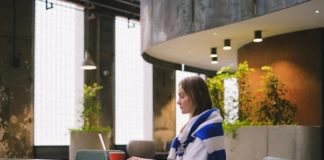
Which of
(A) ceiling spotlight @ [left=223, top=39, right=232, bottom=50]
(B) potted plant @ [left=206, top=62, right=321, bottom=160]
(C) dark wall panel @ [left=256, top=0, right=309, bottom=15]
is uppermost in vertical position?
(C) dark wall panel @ [left=256, top=0, right=309, bottom=15]

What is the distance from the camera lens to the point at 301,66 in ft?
33.8

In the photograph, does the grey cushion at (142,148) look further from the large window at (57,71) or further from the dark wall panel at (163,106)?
the dark wall panel at (163,106)

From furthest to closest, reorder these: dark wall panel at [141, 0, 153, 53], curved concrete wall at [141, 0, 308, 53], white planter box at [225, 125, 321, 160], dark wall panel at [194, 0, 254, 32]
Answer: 1. dark wall panel at [141, 0, 153, 53]
2. white planter box at [225, 125, 321, 160]
3. dark wall panel at [194, 0, 254, 32]
4. curved concrete wall at [141, 0, 308, 53]

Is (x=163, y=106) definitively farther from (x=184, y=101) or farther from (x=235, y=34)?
(x=184, y=101)

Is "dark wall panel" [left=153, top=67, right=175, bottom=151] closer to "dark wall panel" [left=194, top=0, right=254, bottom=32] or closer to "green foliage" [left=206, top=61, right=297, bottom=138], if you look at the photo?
"green foliage" [left=206, top=61, right=297, bottom=138]

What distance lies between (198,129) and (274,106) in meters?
7.75

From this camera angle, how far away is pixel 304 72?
10289mm

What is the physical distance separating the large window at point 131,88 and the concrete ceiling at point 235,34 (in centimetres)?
264

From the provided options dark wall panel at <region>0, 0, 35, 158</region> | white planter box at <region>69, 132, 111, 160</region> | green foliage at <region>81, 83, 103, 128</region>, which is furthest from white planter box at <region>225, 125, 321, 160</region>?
dark wall panel at <region>0, 0, 35, 158</region>

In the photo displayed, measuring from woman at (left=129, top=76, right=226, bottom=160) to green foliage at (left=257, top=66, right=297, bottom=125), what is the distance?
303 inches

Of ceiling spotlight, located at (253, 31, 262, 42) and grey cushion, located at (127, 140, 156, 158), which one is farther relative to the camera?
grey cushion, located at (127, 140, 156, 158)

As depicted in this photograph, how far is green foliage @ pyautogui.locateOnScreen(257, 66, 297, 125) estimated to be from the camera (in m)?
9.88

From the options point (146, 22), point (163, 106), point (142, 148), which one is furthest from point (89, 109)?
point (163, 106)

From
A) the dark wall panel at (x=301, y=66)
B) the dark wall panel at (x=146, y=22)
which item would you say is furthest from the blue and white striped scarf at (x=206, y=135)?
the dark wall panel at (x=146, y=22)
